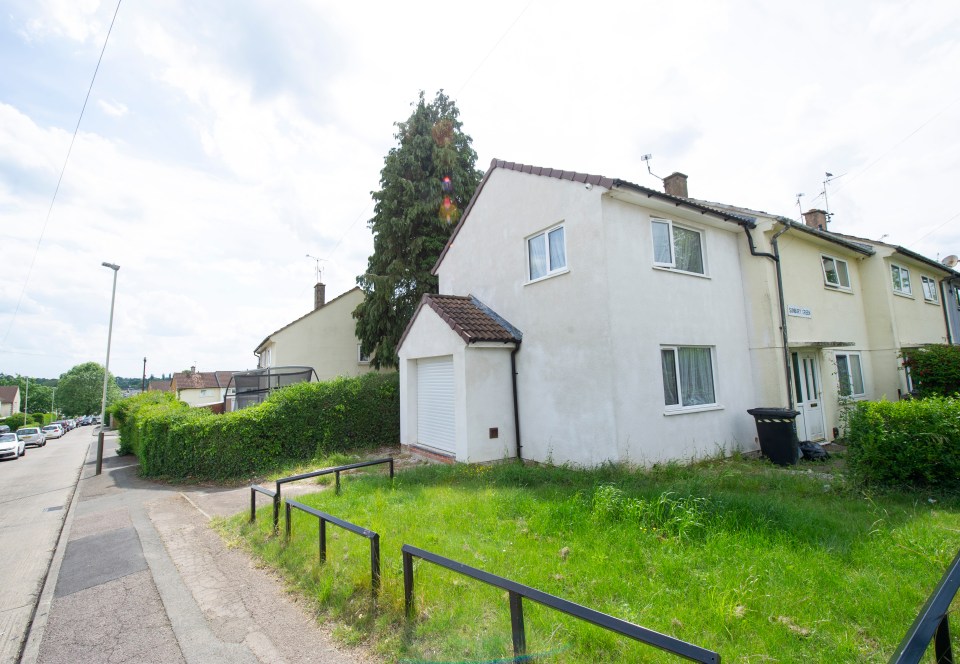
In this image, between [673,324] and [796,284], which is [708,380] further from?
[796,284]

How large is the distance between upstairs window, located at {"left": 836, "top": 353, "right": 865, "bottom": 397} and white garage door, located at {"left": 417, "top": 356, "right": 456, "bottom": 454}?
1111 cm

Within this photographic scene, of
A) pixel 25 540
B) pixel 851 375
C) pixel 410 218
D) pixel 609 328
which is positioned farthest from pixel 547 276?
pixel 25 540

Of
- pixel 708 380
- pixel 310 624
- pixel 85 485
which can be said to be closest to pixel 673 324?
pixel 708 380

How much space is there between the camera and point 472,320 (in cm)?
1085

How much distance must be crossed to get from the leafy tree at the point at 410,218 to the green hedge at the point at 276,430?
4.69 meters

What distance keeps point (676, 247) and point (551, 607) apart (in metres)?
9.29

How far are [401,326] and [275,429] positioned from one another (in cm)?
734

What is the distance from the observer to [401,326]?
59.8 ft

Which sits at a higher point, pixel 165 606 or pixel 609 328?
pixel 609 328

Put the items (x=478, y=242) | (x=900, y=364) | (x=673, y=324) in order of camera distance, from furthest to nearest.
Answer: (x=900, y=364) < (x=478, y=242) < (x=673, y=324)

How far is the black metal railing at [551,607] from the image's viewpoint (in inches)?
75.9

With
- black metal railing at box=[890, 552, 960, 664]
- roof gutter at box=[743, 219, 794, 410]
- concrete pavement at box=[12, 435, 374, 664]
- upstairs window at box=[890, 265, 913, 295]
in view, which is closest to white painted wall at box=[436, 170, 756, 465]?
roof gutter at box=[743, 219, 794, 410]

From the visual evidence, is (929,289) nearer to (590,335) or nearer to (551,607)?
(590,335)

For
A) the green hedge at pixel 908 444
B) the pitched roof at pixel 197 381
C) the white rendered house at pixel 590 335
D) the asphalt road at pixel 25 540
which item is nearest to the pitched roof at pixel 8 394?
the pitched roof at pixel 197 381
